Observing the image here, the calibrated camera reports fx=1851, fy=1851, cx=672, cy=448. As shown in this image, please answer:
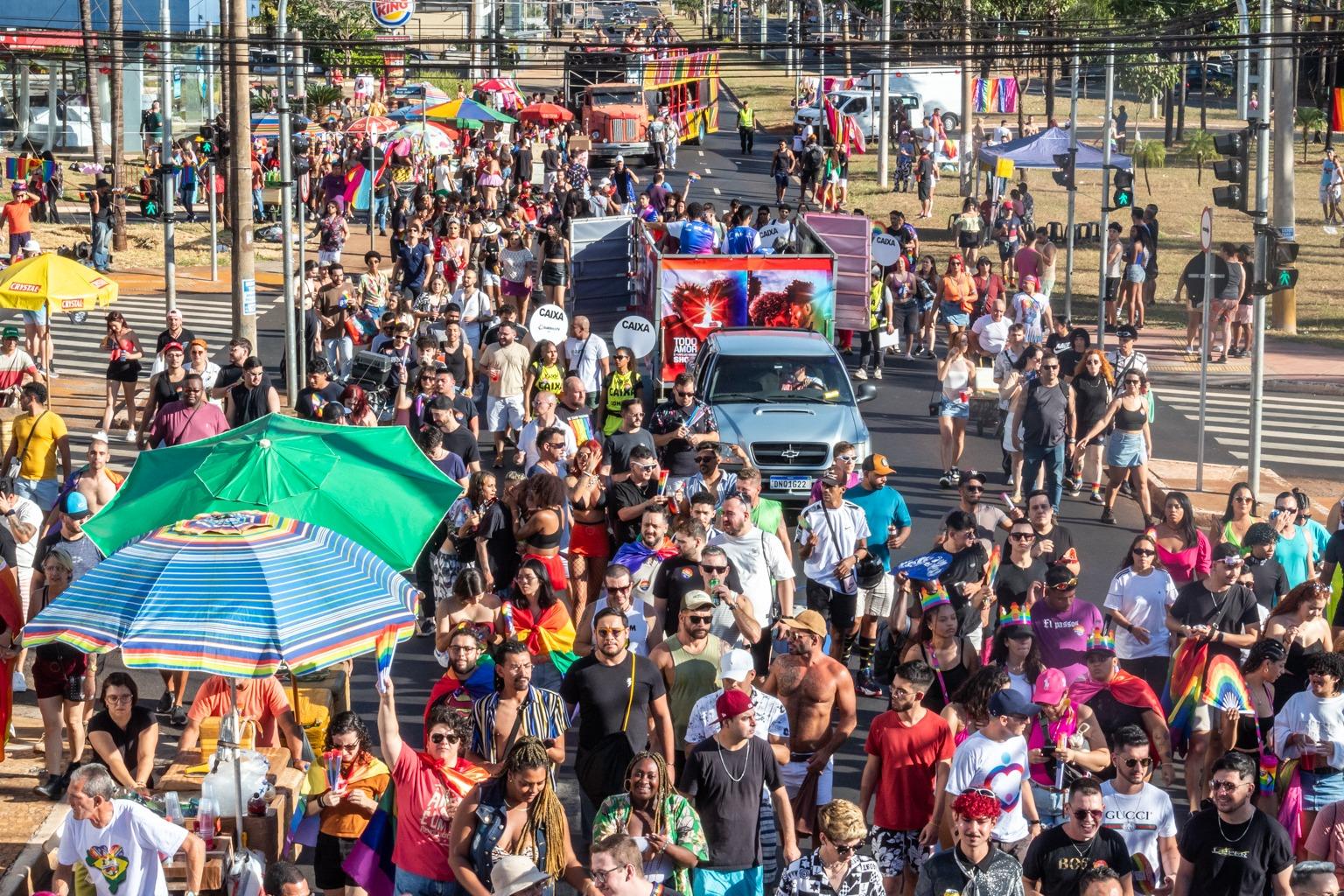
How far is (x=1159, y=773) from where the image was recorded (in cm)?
1178

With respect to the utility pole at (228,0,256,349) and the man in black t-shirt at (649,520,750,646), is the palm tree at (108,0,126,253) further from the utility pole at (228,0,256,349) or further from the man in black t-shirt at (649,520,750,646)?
the man in black t-shirt at (649,520,750,646)

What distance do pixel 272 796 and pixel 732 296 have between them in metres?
13.6

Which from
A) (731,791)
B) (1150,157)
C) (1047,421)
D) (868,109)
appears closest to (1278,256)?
(1047,421)

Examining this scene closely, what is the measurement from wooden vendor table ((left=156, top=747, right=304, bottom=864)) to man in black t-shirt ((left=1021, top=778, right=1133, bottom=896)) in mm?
4079

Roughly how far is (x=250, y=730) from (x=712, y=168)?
4189 centimetres

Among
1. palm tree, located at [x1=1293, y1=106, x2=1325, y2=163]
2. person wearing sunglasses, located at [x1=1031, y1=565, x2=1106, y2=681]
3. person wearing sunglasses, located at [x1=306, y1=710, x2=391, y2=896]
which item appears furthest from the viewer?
palm tree, located at [x1=1293, y1=106, x2=1325, y2=163]

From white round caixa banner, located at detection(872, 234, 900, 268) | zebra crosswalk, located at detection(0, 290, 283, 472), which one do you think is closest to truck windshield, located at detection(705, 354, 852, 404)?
white round caixa banner, located at detection(872, 234, 900, 268)

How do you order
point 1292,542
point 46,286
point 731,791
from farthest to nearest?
point 46,286 → point 1292,542 → point 731,791

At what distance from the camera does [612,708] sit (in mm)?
9656

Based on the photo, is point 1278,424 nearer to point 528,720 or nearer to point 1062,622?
point 1062,622

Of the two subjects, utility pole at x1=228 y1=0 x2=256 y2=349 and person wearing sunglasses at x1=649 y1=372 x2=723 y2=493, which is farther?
utility pole at x1=228 y1=0 x2=256 y2=349

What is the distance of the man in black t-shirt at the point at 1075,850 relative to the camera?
8.25 metres

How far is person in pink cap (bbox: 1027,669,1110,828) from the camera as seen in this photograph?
32.0 ft

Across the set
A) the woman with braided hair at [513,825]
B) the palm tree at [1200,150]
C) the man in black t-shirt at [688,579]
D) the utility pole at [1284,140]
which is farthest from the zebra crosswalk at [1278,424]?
the palm tree at [1200,150]
